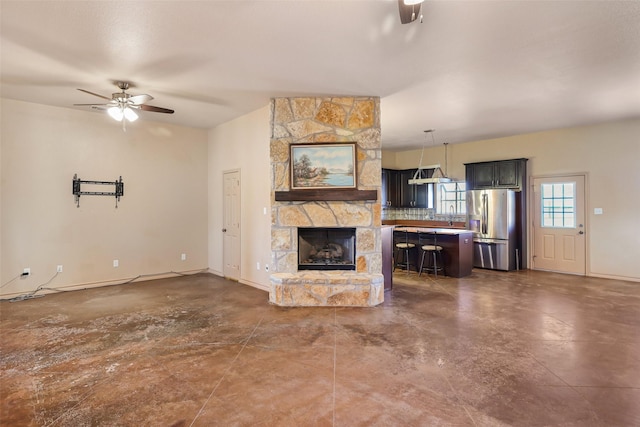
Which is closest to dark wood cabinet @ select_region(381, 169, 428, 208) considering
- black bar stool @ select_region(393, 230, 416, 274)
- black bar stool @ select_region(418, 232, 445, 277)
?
black bar stool @ select_region(393, 230, 416, 274)

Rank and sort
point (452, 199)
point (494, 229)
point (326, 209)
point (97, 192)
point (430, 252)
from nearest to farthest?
point (326, 209) → point (97, 192) → point (430, 252) → point (494, 229) → point (452, 199)

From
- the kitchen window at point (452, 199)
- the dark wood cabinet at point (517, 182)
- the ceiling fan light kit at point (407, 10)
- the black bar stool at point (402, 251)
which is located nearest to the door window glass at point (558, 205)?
the dark wood cabinet at point (517, 182)

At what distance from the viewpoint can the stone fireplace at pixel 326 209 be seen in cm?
454

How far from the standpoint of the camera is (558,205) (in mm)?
6762

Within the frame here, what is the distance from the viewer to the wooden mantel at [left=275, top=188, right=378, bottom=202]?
4.55 m

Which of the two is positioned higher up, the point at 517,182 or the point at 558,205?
the point at 517,182

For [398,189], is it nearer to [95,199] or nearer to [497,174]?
[497,174]

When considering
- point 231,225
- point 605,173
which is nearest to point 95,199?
point 231,225

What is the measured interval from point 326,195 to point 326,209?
0.68 feet

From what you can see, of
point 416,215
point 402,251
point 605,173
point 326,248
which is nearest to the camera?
point 326,248

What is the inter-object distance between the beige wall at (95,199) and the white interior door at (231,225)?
696mm

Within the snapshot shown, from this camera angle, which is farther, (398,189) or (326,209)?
(398,189)

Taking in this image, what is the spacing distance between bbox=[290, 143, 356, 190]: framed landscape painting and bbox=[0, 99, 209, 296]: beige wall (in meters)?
3.05

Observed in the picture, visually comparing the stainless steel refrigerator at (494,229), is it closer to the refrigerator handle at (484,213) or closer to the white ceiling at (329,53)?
the refrigerator handle at (484,213)
